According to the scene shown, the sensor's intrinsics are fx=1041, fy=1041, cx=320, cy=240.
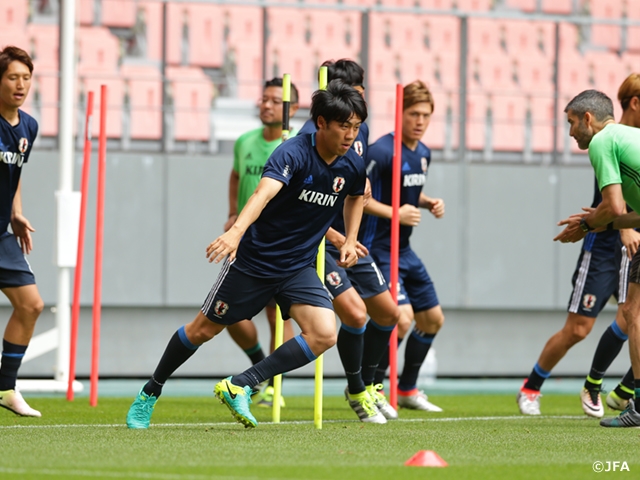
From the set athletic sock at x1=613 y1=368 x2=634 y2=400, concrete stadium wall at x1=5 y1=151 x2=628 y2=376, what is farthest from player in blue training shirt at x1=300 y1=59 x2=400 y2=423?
concrete stadium wall at x1=5 y1=151 x2=628 y2=376

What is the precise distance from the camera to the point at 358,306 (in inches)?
234

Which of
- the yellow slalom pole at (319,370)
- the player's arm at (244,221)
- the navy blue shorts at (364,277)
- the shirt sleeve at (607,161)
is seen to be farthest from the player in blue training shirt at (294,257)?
the shirt sleeve at (607,161)

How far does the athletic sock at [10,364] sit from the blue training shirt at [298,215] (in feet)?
5.91

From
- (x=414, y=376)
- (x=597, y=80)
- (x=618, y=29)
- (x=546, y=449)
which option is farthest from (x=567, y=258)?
(x=546, y=449)

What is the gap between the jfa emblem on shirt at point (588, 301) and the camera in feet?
22.3

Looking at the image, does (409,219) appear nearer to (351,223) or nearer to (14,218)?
(351,223)

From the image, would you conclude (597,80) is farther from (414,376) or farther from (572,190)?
(414,376)

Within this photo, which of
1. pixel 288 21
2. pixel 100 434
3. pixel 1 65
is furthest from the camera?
pixel 288 21

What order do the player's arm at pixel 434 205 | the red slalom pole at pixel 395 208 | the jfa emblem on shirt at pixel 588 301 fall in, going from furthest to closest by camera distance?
the player's arm at pixel 434 205 → the jfa emblem on shirt at pixel 588 301 → the red slalom pole at pixel 395 208

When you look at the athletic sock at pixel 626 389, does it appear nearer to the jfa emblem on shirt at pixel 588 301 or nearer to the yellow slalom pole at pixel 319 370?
the jfa emblem on shirt at pixel 588 301

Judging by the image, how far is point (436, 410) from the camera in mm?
7246

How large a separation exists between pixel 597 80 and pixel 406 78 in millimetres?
2644

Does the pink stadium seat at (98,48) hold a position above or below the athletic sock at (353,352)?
above

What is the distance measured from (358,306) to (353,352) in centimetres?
30
